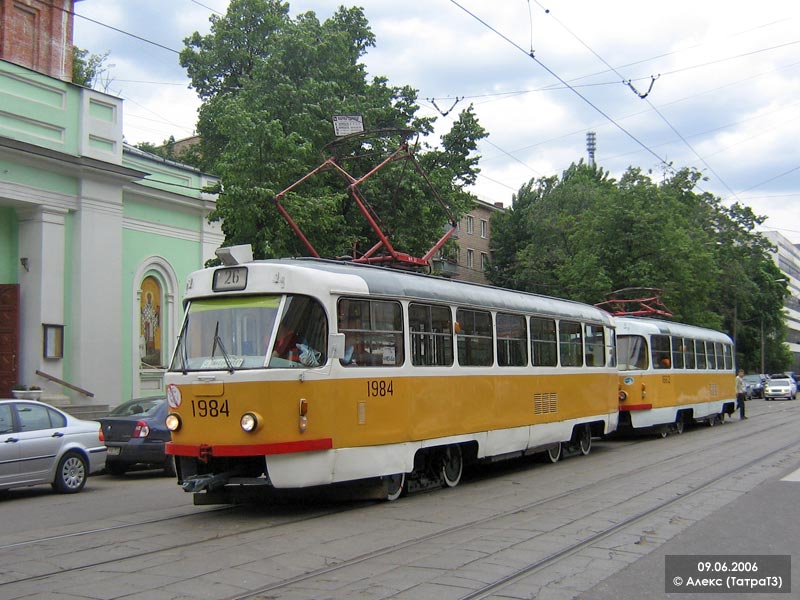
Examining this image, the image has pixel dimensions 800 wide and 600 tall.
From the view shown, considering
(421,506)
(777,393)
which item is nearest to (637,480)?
(421,506)

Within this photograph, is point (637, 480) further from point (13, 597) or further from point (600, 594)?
point (13, 597)

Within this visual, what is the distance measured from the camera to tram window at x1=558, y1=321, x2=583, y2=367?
613 inches

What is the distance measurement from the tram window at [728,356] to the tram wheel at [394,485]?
18.9m

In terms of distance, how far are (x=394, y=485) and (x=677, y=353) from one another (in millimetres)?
13434

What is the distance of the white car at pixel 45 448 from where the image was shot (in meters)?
11.6

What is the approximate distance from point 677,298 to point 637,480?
23603mm

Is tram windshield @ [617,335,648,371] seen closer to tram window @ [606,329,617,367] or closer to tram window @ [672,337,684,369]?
tram window @ [672,337,684,369]

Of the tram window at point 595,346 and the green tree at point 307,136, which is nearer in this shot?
the tram window at point 595,346

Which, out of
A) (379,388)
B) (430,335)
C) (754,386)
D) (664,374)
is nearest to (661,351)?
(664,374)

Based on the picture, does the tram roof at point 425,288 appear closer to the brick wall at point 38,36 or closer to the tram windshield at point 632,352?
the tram windshield at point 632,352

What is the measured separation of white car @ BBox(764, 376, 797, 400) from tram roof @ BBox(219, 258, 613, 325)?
4228cm

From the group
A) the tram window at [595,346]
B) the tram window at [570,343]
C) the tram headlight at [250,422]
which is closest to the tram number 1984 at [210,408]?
the tram headlight at [250,422]

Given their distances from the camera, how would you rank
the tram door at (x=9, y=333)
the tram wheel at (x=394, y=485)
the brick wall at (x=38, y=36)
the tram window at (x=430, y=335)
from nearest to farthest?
the tram wheel at (x=394, y=485) < the tram window at (x=430, y=335) < the tram door at (x=9, y=333) < the brick wall at (x=38, y=36)

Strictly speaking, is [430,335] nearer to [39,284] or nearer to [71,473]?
[71,473]
